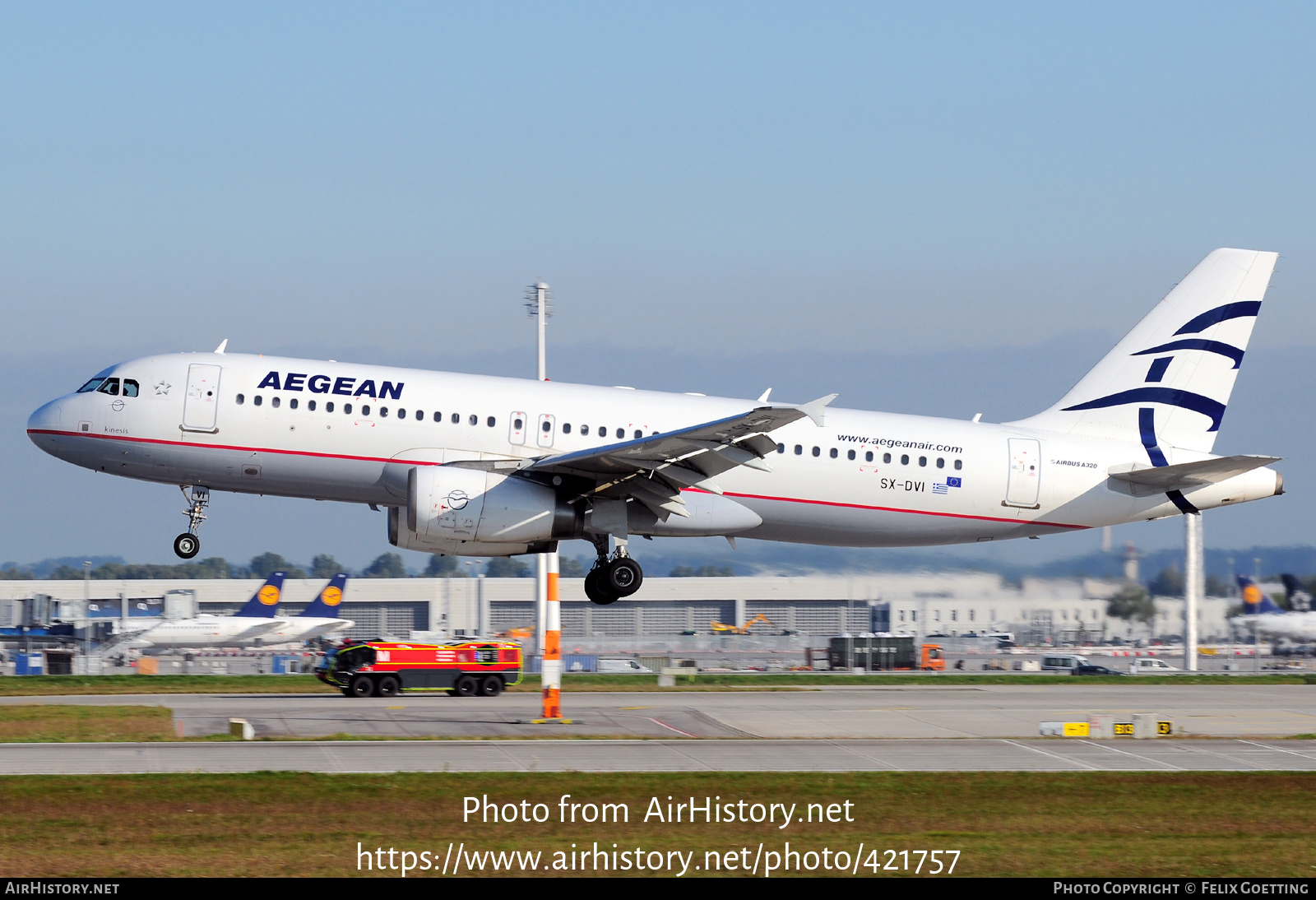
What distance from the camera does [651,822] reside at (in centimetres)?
1877

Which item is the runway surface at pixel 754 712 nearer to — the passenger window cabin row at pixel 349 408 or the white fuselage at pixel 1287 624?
the passenger window cabin row at pixel 349 408

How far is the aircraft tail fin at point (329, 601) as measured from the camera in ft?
273

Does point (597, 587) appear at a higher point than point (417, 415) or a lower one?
lower

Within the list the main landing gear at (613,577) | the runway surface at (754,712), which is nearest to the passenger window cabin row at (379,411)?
the main landing gear at (613,577)

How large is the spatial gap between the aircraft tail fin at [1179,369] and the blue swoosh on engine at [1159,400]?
2 centimetres

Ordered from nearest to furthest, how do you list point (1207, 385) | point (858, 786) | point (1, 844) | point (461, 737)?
point (1, 844) → point (858, 786) → point (461, 737) → point (1207, 385)

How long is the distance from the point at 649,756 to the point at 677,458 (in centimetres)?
715

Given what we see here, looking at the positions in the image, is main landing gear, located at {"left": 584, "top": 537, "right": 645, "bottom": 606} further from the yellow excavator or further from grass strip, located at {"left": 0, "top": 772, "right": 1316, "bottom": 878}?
the yellow excavator

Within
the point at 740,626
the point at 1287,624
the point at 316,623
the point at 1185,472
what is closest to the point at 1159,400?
the point at 1185,472

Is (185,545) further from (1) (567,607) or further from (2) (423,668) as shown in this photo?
(1) (567,607)
